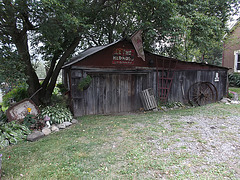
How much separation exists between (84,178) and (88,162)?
1.65 feet

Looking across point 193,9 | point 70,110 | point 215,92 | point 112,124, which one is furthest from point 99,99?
point 215,92

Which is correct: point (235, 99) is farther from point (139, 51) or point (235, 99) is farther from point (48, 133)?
point (48, 133)

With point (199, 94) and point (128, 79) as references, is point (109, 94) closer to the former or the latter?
point (128, 79)

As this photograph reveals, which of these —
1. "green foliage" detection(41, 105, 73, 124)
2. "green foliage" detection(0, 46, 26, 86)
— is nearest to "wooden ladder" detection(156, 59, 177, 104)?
"green foliage" detection(41, 105, 73, 124)

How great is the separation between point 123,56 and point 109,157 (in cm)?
481

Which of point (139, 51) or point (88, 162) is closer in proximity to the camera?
point (88, 162)

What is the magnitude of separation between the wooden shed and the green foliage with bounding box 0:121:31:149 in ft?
7.12

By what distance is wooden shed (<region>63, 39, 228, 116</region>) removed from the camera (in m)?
6.71

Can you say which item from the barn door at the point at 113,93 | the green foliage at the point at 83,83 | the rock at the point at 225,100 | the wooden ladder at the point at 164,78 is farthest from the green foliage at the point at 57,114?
the rock at the point at 225,100

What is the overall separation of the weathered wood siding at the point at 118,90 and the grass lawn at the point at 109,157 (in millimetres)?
1787

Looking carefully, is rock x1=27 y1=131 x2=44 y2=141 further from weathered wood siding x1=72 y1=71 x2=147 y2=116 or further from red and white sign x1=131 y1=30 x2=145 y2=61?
red and white sign x1=131 y1=30 x2=145 y2=61

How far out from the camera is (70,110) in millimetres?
6930

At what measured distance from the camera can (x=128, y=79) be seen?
25.5 feet

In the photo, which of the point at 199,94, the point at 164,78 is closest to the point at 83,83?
the point at 164,78
